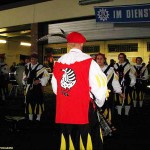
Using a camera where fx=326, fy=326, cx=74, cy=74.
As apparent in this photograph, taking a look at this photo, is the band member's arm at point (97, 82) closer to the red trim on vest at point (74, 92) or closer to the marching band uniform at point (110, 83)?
the red trim on vest at point (74, 92)

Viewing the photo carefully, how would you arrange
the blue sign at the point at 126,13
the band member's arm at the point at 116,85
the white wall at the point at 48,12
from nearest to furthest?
the band member's arm at the point at 116,85, the blue sign at the point at 126,13, the white wall at the point at 48,12

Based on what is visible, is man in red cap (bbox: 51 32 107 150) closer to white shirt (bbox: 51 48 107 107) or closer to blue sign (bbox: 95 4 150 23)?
A: white shirt (bbox: 51 48 107 107)

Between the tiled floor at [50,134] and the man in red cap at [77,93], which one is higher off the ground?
the man in red cap at [77,93]

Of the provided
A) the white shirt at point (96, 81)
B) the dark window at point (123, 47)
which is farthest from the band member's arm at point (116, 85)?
the dark window at point (123, 47)

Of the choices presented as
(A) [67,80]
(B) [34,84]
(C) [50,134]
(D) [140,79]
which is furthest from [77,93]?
(D) [140,79]

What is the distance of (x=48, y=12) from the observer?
16422 millimetres

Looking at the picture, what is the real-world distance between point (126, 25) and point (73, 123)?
1142cm

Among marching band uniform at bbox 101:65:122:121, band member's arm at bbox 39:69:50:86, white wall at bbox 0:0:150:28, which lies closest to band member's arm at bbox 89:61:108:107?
marching band uniform at bbox 101:65:122:121

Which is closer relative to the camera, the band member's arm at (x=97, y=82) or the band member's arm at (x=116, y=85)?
the band member's arm at (x=97, y=82)

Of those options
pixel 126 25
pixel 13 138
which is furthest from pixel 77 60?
pixel 126 25

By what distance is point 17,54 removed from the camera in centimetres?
2753

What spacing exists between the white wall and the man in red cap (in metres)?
10.3

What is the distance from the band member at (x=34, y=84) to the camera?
8.91 metres

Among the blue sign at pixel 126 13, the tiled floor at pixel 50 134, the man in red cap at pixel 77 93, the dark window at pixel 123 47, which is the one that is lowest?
the tiled floor at pixel 50 134
